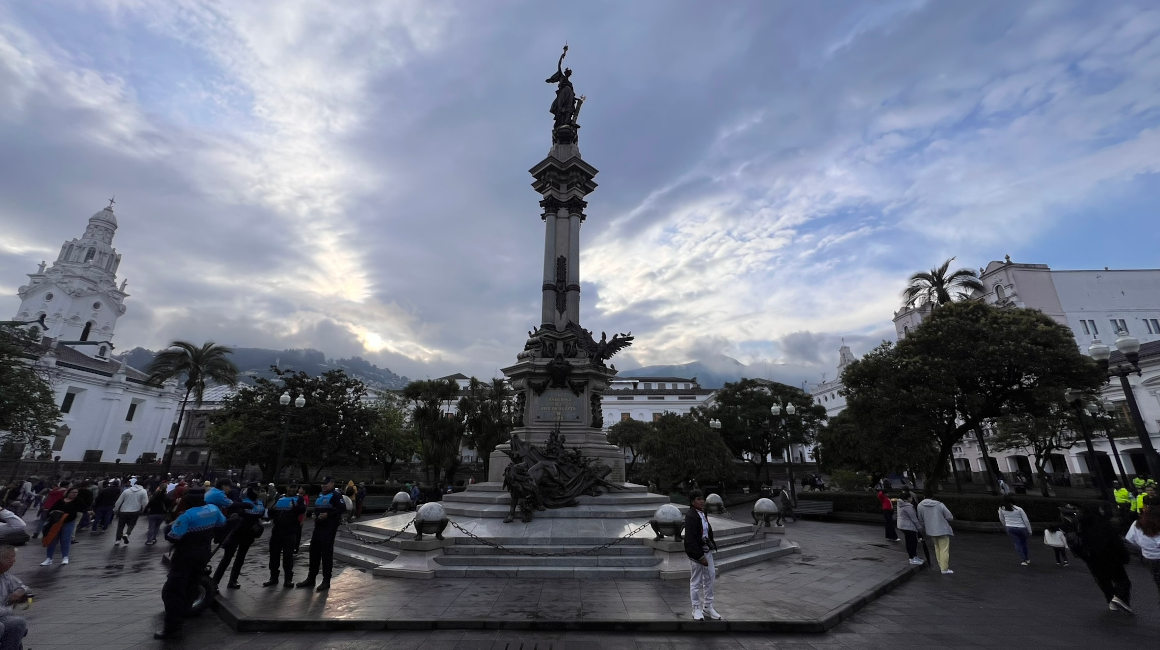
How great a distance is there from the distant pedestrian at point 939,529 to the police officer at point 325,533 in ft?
39.4

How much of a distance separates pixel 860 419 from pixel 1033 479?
110 feet

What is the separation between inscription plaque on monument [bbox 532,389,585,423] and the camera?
1581 cm

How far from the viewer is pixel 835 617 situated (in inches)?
270

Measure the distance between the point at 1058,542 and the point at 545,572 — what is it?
11610 millimetres

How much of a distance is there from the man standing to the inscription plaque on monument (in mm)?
9156

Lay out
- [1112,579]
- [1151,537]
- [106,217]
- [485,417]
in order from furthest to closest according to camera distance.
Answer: [106,217]
[485,417]
[1112,579]
[1151,537]

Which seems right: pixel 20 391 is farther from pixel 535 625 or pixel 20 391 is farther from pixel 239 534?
pixel 535 625

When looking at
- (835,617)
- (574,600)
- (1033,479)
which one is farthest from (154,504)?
(1033,479)

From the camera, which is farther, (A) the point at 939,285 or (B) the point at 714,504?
(A) the point at 939,285

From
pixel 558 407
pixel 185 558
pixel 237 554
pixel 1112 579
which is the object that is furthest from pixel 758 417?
pixel 185 558

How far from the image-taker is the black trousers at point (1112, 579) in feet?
23.5

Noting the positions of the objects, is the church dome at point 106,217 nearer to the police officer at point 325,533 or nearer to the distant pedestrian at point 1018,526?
the police officer at point 325,533

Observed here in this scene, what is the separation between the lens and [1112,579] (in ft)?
24.0

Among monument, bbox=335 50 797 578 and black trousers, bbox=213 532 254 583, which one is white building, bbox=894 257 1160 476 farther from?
black trousers, bbox=213 532 254 583
